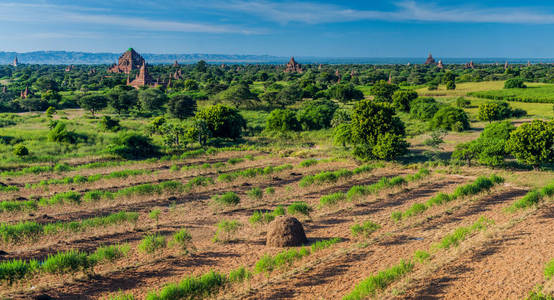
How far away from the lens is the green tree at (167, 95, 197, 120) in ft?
183

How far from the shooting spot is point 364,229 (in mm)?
16562

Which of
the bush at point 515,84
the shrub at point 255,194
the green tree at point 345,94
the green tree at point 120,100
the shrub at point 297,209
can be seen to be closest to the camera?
the shrub at point 297,209

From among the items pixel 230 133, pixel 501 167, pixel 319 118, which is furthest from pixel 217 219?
pixel 319 118

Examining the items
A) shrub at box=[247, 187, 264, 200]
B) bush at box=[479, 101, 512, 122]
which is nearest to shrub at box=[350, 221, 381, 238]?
shrub at box=[247, 187, 264, 200]

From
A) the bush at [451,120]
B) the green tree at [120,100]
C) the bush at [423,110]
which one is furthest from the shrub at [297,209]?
the green tree at [120,100]

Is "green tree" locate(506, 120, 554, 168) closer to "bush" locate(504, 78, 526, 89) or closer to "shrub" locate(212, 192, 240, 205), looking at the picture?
"shrub" locate(212, 192, 240, 205)

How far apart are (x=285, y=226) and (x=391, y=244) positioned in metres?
4.28

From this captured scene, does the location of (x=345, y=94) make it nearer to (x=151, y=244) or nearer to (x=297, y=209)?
(x=297, y=209)

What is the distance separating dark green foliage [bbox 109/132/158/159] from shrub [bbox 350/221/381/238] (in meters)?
24.4

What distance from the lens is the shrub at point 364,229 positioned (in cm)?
1619

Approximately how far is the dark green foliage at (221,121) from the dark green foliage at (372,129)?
49.4ft

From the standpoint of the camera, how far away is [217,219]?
18.7 m

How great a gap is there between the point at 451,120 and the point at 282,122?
2059cm

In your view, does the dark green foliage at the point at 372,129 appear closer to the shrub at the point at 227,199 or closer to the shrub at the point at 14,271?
the shrub at the point at 227,199
